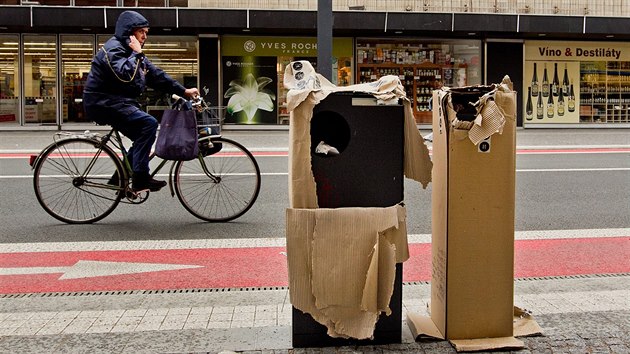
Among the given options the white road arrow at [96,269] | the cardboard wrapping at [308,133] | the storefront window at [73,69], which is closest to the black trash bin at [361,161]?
the cardboard wrapping at [308,133]

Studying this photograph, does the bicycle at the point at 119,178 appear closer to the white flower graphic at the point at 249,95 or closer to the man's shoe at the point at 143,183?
the man's shoe at the point at 143,183

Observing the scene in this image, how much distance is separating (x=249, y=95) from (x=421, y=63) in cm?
555

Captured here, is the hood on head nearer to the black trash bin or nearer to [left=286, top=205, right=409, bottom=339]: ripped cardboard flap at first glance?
the black trash bin

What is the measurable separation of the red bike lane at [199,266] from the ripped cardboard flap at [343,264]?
6.06 feet

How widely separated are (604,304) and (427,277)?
1441mm

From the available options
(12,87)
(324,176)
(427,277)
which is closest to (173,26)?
(12,87)

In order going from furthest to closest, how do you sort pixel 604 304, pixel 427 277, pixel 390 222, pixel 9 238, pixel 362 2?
pixel 362 2, pixel 9 238, pixel 427 277, pixel 604 304, pixel 390 222

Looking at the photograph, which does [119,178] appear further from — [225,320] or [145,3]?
[145,3]

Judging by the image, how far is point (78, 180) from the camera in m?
7.76

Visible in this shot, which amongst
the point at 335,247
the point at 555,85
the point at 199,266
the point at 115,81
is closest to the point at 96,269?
the point at 199,266

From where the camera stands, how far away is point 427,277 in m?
5.87

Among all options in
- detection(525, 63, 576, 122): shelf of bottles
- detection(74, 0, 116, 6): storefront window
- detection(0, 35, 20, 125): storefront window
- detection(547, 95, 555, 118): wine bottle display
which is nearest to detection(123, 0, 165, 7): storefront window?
detection(74, 0, 116, 6): storefront window

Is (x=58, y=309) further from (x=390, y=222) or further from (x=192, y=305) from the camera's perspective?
(x=390, y=222)

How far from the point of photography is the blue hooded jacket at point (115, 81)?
723 centimetres
